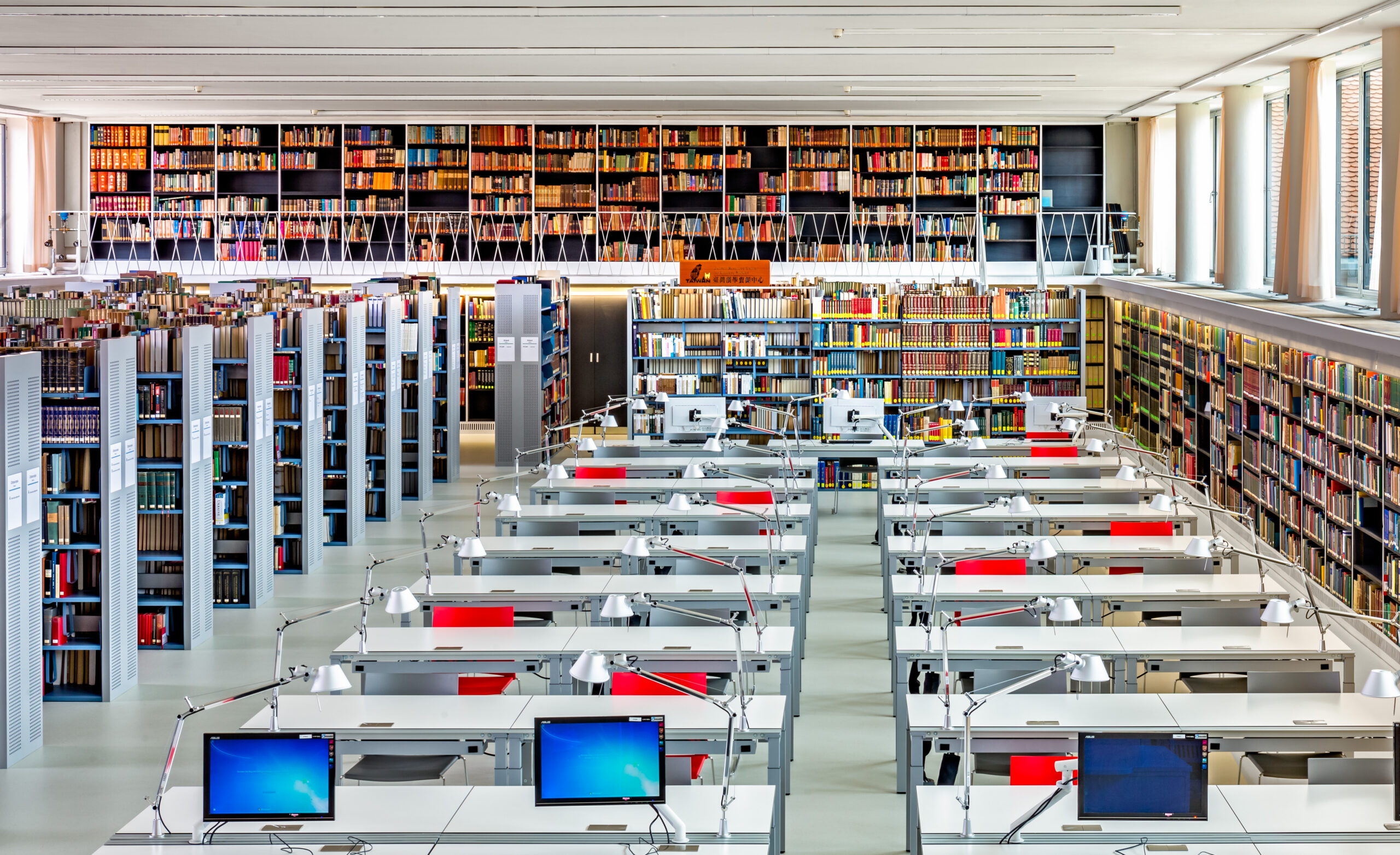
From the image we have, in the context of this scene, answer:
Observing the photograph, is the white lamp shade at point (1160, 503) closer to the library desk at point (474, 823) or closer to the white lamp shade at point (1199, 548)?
the white lamp shade at point (1199, 548)

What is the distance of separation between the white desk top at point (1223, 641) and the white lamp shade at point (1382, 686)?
1.89 metres

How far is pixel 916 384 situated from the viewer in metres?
14.8

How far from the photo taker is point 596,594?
24.2 ft

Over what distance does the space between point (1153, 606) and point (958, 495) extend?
2791 millimetres

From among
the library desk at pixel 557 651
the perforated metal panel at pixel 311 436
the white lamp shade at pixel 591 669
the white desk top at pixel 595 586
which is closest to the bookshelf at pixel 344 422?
the perforated metal panel at pixel 311 436

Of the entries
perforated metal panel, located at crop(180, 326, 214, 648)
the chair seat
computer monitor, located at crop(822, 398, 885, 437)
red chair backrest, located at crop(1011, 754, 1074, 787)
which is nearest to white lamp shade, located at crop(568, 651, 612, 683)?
the chair seat

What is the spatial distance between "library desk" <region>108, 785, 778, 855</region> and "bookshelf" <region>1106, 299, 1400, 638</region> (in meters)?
5.35

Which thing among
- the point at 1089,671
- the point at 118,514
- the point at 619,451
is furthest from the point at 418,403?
the point at 1089,671

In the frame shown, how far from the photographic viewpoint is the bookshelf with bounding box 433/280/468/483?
14.9 metres

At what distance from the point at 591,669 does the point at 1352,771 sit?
2.58 metres

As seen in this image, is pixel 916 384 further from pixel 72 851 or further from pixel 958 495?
pixel 72 851

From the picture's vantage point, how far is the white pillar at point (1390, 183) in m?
9.25

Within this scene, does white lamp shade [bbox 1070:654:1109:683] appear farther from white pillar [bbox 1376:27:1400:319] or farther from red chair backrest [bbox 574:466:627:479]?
red chair backrest [bbox 574:466:627:479]

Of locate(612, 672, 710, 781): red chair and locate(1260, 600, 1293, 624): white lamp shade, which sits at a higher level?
locate(1260, 600, 1293, 624): white lamp shade
